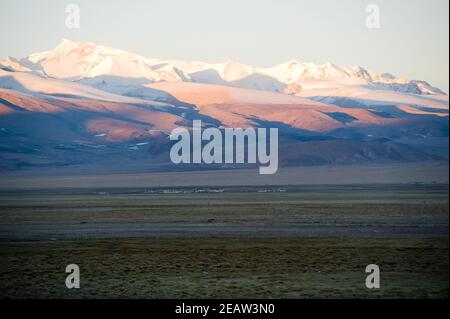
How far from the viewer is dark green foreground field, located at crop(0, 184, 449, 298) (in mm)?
26562

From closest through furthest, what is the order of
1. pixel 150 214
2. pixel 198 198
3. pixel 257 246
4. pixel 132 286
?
pixel 132 286 → pixel 257 246 → pixel 150 214 → pixel 198 198

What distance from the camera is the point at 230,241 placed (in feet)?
131

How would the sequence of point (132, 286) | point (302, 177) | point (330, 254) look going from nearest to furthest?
point (132, 286), point (330, 254), point (302, 177)

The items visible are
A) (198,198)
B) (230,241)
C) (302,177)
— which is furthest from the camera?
(302,177)

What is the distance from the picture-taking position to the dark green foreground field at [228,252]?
26.6m

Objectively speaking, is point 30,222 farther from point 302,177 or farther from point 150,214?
point 302,177

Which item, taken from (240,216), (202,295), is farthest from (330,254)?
(240,216)

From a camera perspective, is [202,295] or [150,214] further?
[150,214]

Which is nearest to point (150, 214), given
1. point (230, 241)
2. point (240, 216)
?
point (240, 216)

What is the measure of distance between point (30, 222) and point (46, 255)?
19396mm

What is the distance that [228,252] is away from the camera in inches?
1393
